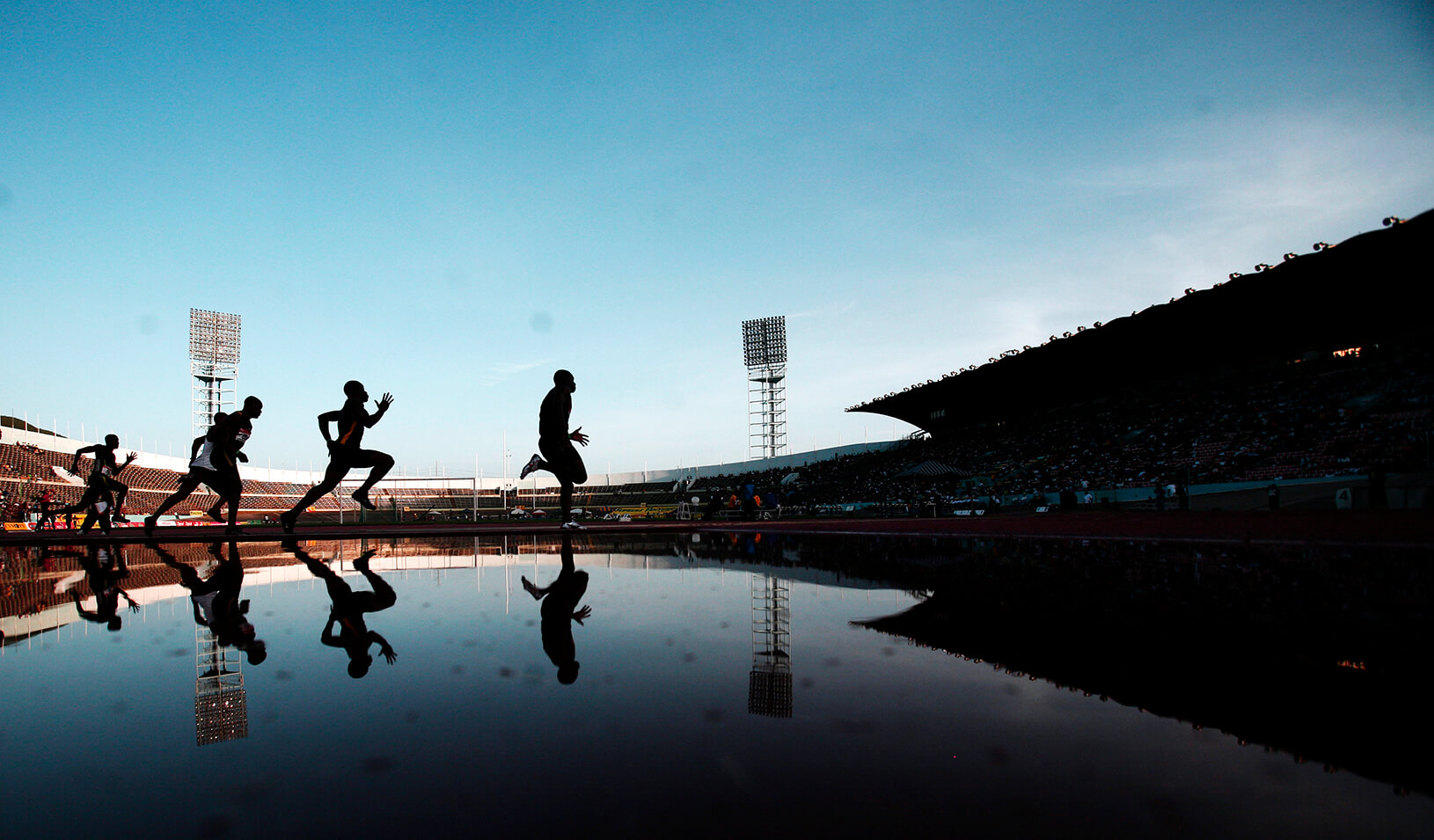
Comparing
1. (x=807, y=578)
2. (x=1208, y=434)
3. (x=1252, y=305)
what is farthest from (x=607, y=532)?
(x=1252, y=305)

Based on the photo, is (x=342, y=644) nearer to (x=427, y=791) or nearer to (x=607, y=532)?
(x=427, y=791)

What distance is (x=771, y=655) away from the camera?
3.02m

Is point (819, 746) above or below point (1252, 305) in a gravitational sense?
below

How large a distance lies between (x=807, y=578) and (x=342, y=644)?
350 centimetres

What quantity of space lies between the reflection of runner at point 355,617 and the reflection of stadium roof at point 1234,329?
12029 millimetres

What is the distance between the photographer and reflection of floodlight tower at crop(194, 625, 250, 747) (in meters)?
2.09

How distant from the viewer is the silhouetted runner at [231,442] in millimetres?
11180

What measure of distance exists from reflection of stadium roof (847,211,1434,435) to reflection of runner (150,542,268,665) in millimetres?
12556

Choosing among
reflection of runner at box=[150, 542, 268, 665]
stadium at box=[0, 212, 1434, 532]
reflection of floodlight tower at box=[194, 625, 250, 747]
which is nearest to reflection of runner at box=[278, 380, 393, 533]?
reflection of runner at box=[150, 542, 268, 665]

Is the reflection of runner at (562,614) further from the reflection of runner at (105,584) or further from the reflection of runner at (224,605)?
the reflection of runner at (105,584)

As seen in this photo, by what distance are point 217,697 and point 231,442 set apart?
10.8m

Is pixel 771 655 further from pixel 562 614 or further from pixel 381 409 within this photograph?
pixel 381 409

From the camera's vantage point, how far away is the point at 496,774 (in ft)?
5.58

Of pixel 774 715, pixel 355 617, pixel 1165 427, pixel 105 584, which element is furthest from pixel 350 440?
pixel 1165 427
